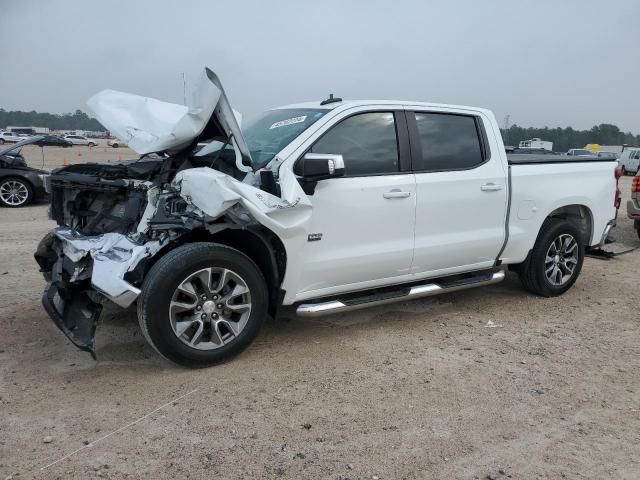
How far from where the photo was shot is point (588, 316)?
530 centimetres

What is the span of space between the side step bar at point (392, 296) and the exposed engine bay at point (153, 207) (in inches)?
26.9

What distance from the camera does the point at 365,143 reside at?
4.46 metres

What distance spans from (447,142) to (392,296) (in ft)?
4.81

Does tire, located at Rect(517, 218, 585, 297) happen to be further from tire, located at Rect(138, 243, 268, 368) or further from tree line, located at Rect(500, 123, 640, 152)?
tree line, located at Rect(500, 123, 640, 152)

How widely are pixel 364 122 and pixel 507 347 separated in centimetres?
215

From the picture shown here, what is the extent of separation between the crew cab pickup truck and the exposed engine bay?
0.01 m

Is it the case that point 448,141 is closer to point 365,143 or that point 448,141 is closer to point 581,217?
point 365,143

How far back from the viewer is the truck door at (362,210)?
418 centimetres

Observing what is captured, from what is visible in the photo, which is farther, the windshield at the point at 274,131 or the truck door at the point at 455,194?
the truck door at the point at 455,194

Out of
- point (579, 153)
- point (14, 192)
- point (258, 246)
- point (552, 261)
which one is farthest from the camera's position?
point (579, 153)

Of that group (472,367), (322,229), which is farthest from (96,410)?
(472,367)

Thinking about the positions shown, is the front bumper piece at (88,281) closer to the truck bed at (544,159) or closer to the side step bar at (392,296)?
the side step bar at (392,296)

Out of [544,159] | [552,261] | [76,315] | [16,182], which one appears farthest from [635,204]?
[16,182]

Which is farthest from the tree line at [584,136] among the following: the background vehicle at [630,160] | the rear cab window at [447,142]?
the rear cab window at [447,142]
